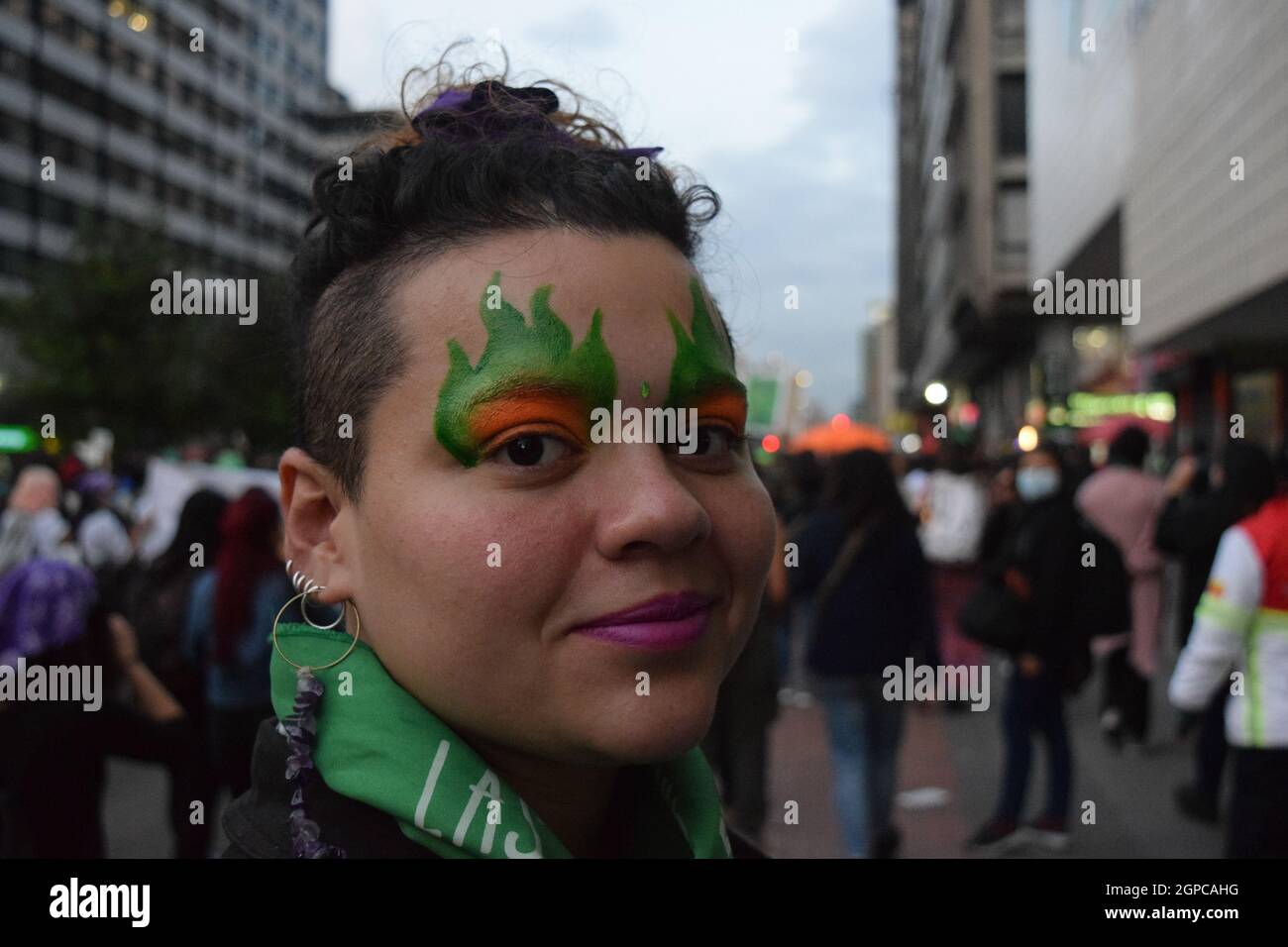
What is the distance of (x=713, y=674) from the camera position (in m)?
1.19

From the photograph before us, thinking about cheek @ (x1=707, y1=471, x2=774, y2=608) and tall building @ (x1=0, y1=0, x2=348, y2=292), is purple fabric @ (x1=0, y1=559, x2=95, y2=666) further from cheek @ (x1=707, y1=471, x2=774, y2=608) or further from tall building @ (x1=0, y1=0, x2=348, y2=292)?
tall building @ (x1=0, y1=0, x2=348, y2=292)

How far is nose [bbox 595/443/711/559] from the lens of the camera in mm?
1083

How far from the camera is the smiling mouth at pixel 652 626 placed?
110 cm

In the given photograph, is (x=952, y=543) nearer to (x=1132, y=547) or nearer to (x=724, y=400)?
(x=1132, y=547)

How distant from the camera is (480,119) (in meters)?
1.33

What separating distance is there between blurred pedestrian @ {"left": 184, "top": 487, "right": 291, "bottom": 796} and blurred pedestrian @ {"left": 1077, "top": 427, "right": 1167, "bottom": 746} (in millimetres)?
5571

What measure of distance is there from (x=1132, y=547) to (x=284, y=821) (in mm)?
7827

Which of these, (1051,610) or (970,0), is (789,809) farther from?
(970,0)

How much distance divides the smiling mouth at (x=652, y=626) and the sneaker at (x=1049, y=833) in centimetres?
536
